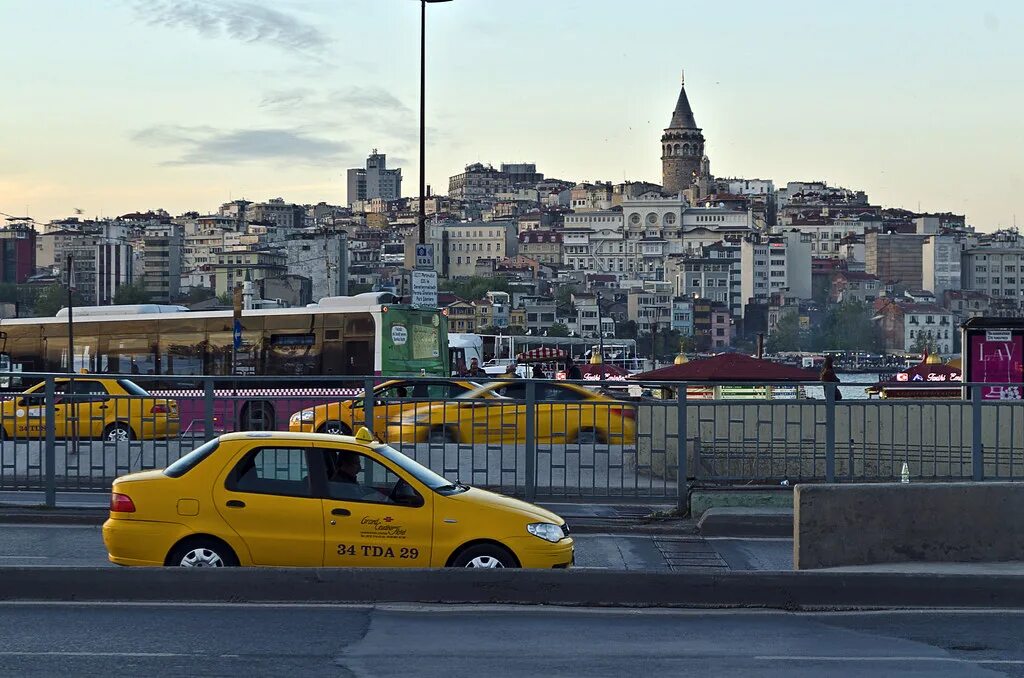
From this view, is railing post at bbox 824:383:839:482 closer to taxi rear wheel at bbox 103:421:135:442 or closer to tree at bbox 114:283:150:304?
taxi rear wheel at bbox 103:421:135:442

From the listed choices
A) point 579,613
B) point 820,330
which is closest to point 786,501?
point 579,613

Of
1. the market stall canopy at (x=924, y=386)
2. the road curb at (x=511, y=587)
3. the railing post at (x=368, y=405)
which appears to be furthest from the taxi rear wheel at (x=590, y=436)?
the road curb at (x=511, y=587)

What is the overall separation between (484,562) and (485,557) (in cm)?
4

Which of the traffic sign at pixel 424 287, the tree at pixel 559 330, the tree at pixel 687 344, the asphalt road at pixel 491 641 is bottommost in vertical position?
the tree at pixel 687 344

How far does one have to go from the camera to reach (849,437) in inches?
647

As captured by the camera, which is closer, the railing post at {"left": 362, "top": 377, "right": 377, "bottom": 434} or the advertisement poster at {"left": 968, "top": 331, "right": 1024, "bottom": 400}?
the railing post at {"left": 362, "top": 377, "right": 377, "bottom": 434}

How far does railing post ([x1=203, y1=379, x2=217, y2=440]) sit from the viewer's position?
53.0 ft

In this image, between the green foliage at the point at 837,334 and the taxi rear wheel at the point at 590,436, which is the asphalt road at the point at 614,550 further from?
the green foliage at the point at 837,334

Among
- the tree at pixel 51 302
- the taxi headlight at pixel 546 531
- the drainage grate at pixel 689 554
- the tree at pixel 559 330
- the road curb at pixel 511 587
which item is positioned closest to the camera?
the road curb at pixel 511 587

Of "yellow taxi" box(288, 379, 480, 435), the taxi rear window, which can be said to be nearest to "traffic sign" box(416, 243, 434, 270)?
"yellow taxi" box(288, 379, 480, 435)

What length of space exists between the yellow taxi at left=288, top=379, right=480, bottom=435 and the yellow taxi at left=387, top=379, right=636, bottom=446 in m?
0.12

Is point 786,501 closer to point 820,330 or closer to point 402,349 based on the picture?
point 402,349

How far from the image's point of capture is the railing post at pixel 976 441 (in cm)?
1627

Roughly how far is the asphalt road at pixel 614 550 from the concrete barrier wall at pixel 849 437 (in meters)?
1.04
